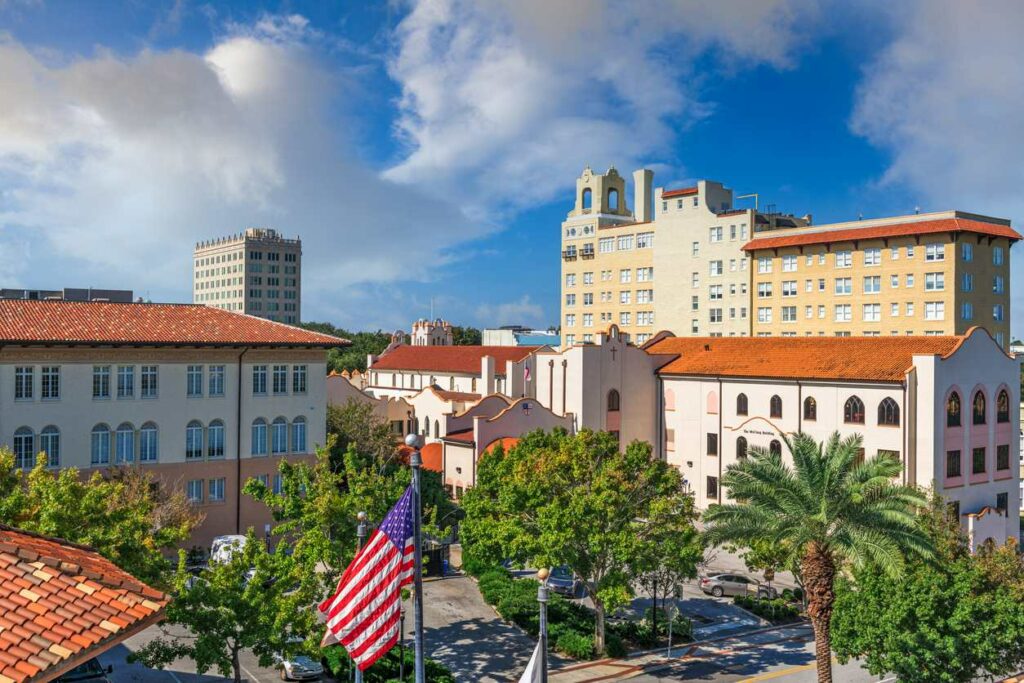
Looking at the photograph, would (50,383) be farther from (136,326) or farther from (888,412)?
(888,412)

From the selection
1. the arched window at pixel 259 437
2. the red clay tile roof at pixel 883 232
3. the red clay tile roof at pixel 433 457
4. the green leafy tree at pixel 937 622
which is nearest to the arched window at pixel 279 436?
the arched window at pixel 259 437

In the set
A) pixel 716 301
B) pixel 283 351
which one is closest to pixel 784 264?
pixel 716 301

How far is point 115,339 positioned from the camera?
1825 inches

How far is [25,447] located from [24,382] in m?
3.10

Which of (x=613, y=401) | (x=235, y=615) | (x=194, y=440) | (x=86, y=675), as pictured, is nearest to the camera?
(x=86, y=675)

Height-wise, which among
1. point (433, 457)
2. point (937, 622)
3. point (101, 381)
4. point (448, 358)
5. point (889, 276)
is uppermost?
point (889, 276)

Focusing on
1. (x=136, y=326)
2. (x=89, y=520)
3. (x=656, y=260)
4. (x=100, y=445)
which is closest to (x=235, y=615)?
(x=89, y=520)

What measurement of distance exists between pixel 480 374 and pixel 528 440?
39.7m

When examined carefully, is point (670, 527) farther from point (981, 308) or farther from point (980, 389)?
point (981, 308)

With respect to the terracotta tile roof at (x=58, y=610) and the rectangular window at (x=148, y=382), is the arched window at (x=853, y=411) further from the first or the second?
the terracotta tile roof at (x=58, y=610)

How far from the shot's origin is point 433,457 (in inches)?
2480

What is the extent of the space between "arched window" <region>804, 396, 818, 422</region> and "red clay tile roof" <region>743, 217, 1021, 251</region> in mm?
25185

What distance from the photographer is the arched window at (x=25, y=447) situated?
4406cm

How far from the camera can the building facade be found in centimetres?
4491
